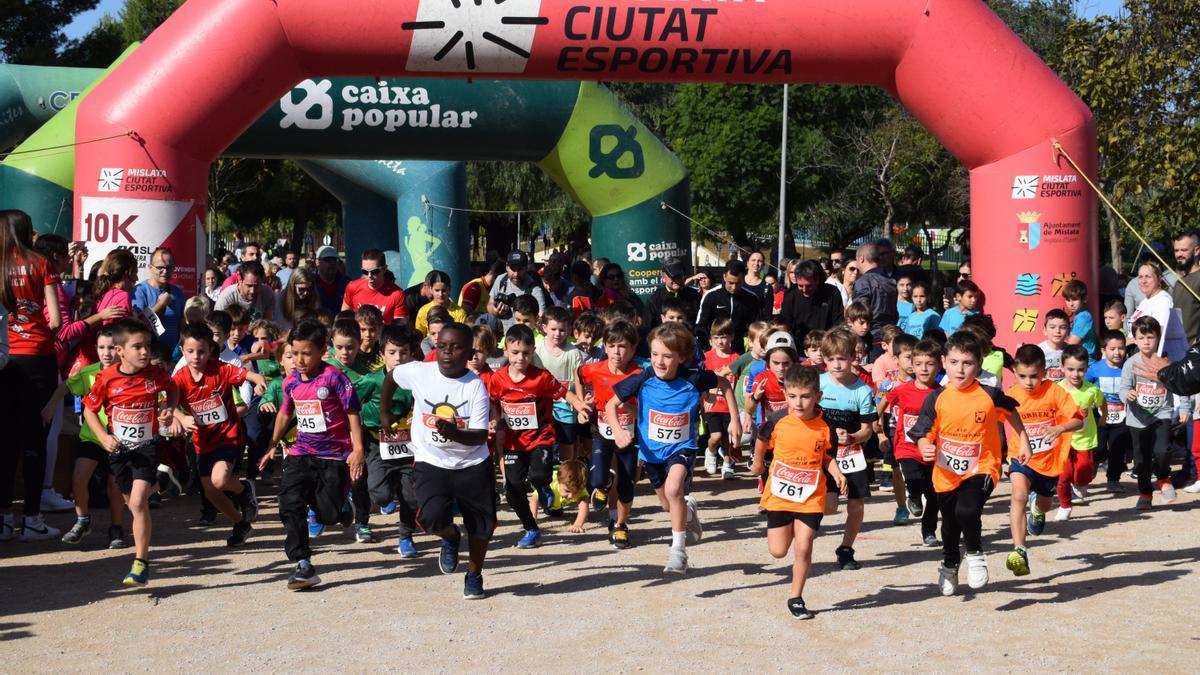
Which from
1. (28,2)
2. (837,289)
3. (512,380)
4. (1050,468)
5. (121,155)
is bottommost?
(1050,468)

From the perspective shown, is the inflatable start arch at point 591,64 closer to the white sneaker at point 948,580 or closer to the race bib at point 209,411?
the race bib at point 209,411

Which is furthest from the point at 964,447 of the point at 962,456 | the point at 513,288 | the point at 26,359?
the point at 513,288

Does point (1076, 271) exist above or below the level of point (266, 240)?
below

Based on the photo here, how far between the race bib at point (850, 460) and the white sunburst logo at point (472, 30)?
183 inches

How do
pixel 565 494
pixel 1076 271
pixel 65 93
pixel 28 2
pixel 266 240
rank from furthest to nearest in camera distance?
1. pixel 266 240
2. pixel 28 2
3. pixel 65 93
4. pixel 1076 271
5. pixel 565 494

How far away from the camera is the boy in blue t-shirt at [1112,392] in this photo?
392 inches

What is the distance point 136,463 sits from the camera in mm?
7277

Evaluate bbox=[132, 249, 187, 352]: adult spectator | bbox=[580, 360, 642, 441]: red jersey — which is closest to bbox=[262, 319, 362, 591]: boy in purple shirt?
bbox=[580, 360, 642, 441]: red jersey

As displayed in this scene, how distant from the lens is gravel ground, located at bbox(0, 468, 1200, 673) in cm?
582

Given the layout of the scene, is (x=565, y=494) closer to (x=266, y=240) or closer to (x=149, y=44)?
(x=149, y=44)

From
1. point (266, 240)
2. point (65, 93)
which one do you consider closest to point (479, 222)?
point (266, 240)

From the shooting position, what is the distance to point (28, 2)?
40562 millimetres

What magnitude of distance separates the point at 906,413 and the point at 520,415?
7.35ft

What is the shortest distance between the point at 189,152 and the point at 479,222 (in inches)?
1425
